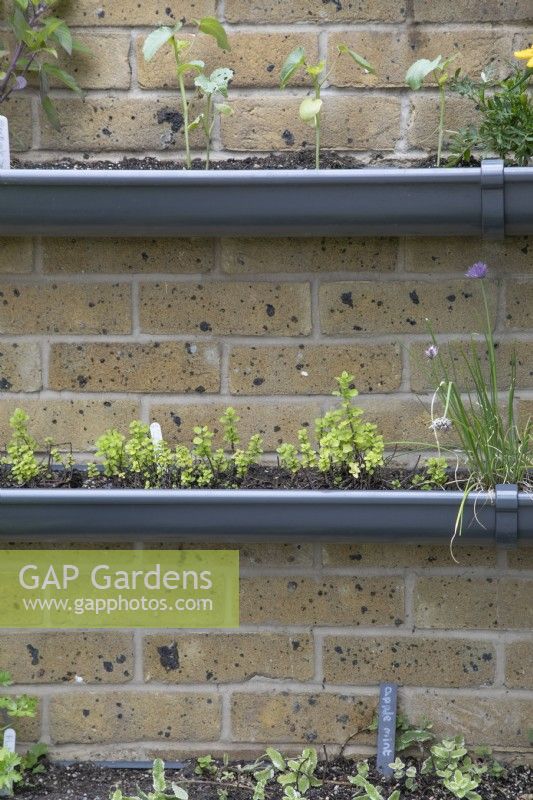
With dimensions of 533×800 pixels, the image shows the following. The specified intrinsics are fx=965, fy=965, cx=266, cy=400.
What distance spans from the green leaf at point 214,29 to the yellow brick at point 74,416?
2.16 ft

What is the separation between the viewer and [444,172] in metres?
1.54

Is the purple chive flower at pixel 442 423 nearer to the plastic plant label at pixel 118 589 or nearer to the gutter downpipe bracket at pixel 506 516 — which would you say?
the gutter downpipe bracket at pixel 506 516

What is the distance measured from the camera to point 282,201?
1565mm

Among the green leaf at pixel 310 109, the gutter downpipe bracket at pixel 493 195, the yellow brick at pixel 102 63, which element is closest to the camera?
the gutter downpipe bracket at pixel 493 195

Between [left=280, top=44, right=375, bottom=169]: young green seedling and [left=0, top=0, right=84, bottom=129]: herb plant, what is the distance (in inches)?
14.6

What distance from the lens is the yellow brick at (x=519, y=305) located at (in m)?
1.74

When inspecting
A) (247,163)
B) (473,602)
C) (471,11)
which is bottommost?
(473,602)

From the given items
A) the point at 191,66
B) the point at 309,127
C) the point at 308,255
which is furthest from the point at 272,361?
the point at 191,66

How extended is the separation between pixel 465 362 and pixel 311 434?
311 mm

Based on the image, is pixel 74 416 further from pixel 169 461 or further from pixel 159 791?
pixel 159 791

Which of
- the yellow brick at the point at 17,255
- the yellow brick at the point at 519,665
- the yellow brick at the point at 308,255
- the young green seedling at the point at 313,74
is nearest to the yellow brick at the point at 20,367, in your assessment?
the yellow brick at the point at 17,255

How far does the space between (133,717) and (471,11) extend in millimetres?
1437

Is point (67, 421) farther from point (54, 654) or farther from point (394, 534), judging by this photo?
point (394, 534)

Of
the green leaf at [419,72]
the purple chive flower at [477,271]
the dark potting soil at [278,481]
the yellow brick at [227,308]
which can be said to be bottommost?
the dark potting soil at [278,481]
